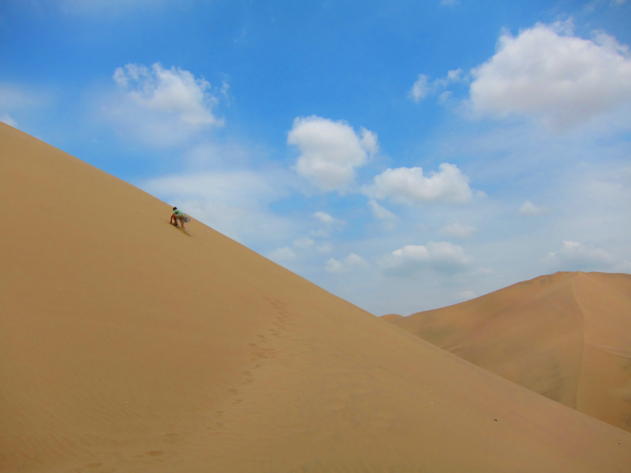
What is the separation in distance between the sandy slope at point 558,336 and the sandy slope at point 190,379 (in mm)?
9985

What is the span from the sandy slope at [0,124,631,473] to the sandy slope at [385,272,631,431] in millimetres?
9985

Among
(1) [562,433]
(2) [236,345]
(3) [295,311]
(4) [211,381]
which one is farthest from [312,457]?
(1) [562,433]

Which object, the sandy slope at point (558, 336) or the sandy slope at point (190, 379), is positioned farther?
the sandy slope at point (558, 336)

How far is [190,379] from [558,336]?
947 inches

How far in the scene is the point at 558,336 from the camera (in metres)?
22.3

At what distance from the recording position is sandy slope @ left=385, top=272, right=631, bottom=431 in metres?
17.5

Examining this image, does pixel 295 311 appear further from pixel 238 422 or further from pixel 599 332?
pixel 599 332

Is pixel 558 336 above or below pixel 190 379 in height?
above

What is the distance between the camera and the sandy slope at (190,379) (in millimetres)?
3543

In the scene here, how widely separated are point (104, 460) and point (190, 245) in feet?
24.8

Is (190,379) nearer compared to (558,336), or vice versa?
(190,379)

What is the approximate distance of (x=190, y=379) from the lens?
15.7 ft

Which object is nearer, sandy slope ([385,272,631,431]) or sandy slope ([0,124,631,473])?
sandy slope ([0,124,631,473])

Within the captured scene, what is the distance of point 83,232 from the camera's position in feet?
24.0
